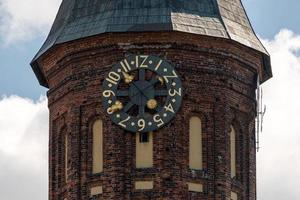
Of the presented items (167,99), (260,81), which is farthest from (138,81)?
(260,81)

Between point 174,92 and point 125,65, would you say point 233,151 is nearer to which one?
point 174,92

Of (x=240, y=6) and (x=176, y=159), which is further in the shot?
(x=240, y=6)

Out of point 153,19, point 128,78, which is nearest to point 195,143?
point 128,78

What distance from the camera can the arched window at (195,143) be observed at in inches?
1833

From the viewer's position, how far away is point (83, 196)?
46.6m

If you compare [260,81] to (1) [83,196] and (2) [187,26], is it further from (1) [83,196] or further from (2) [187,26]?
(1) [83,196]

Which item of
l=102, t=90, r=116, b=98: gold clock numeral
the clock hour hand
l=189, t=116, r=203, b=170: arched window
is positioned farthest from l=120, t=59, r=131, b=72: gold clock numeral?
l=189, t=116, r=203, b=170: arched window

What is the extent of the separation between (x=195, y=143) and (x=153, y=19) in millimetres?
3622

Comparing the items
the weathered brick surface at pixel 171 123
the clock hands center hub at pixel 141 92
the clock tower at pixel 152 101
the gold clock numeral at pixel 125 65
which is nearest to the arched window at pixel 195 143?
the clock tower at pixel 152 101

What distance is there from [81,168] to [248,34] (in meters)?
6.21

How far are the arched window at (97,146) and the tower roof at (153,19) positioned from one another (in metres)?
2.54

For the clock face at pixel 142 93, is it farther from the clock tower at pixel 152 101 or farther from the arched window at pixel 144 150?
the arched window at pixel 144 150

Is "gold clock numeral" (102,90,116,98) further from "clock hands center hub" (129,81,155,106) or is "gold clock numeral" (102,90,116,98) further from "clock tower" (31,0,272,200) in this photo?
"clock hands center hub" (129,81,155,106)

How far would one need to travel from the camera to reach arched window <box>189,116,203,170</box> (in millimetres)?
46562
